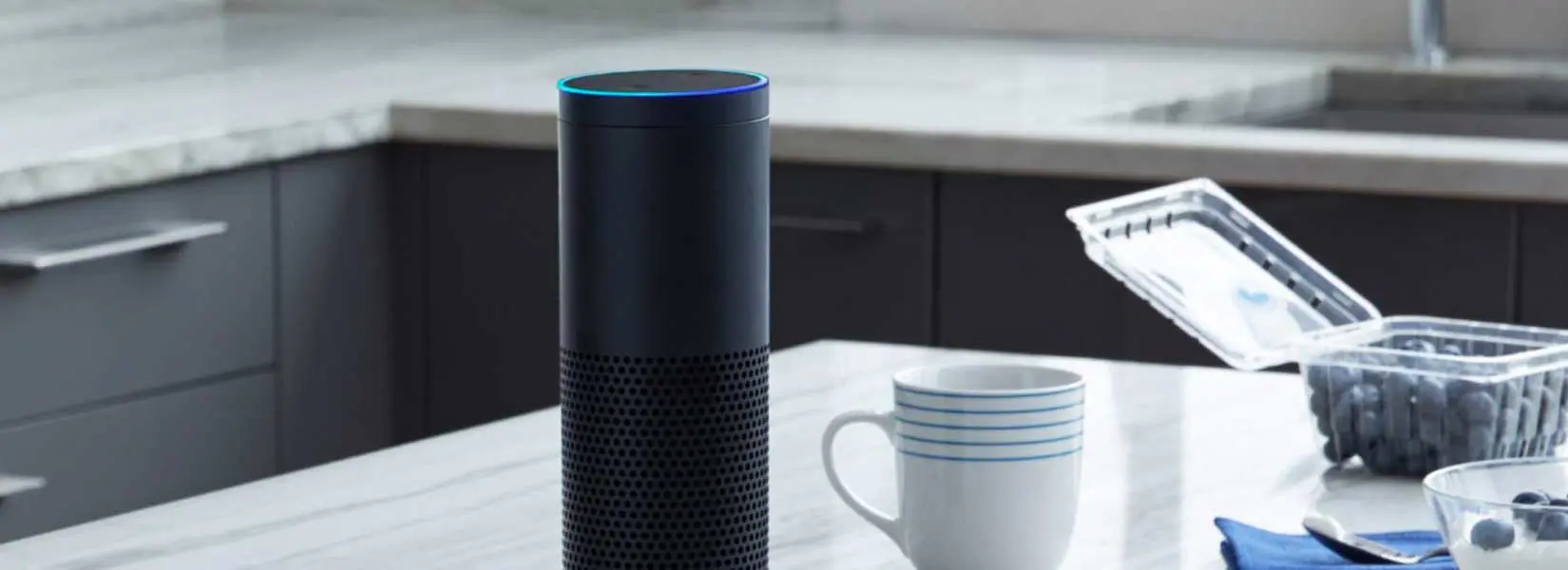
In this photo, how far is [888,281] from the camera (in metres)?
2.58

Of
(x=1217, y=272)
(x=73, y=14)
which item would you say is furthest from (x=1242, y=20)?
(x=1217, y=272)

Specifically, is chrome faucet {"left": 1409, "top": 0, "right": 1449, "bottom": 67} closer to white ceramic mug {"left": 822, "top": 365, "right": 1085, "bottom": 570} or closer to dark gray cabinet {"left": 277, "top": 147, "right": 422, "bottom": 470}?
dark gray cabinet {"left": 277, "top": 147, "right": 422, "bottom": 470}

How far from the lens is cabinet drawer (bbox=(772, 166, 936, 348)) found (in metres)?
2.56

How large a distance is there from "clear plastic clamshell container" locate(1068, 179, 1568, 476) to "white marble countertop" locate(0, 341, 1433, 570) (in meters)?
0.03

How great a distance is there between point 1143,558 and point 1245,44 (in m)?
2.17

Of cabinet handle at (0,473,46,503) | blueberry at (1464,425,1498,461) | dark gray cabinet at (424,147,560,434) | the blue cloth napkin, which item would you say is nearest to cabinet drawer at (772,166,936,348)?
dark gray cabinet at (424,147,560,434)

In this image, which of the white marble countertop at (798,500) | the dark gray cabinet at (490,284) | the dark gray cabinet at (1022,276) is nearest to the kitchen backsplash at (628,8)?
the dark gray cabinet at (490,284)

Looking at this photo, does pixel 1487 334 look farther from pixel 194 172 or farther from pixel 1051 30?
pixel 1051 30

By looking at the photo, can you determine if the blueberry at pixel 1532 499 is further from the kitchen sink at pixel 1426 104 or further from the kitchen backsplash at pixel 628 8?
the kitchen backsplash at pixel 628 8

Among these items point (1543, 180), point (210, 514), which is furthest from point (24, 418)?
point (1543, 180)

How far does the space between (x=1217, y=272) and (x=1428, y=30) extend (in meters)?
1.69

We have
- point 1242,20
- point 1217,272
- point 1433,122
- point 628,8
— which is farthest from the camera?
point 628,8

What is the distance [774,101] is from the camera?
2729 mm

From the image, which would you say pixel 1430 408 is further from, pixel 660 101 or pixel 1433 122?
pixel 1433 122
